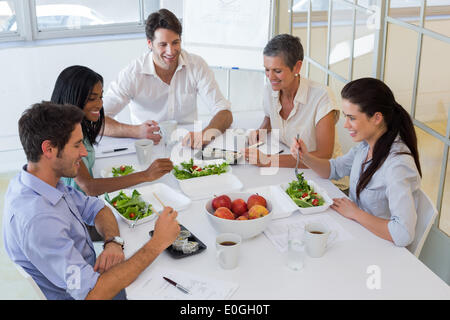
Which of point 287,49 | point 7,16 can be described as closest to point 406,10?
point 287,49

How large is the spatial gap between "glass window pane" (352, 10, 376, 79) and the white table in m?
1.22

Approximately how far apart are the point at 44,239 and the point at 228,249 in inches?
20.7

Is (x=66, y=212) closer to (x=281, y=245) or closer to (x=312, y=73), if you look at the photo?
(x=281, y=245)

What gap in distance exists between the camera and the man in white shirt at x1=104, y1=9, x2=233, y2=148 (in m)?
2.82

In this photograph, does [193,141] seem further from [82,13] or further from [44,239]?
[82,13]

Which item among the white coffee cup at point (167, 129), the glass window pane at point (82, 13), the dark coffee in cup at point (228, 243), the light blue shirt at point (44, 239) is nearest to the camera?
the light blue shirt at point (44, 239)

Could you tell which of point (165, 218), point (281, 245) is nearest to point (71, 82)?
point (165, 218)

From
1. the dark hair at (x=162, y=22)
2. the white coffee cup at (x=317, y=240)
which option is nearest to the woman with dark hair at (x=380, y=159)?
the white coffee cup at (x=317, y=240)

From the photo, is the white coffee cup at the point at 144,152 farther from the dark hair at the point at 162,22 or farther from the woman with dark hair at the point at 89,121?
the dark hair at the point at 162,22

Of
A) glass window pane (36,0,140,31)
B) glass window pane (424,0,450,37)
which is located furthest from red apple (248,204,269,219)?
glass window pane (36,0,140,31)

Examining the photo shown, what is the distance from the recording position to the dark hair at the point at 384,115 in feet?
6.18

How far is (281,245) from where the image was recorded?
66.3 inches

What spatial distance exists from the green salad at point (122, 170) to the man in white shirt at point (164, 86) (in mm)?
453

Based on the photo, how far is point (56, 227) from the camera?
4.80 feet
